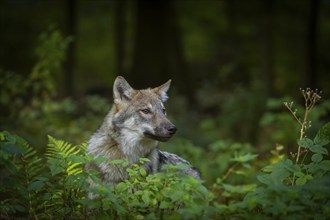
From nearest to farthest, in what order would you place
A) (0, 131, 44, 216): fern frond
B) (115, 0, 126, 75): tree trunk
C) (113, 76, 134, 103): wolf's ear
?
(0, 131, 44, 216): fern frond
(113, 76, 134, 103): wolf's ear
(115, 0, 126, 75): tree trunk

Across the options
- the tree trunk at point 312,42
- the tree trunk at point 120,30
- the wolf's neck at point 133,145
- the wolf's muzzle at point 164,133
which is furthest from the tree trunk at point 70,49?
the wolf's muzzle at point 164,133

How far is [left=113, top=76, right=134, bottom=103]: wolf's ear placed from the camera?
7.16 meters

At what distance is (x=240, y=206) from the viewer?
4.38m

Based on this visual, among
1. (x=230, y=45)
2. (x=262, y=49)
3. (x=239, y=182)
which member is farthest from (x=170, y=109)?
(x=230, y=45)

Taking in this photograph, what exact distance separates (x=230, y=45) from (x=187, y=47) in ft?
12.5

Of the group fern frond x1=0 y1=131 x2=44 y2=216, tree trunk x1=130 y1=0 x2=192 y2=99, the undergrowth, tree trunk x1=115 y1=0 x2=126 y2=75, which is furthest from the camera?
tree trunk x1=115 y1=0 x2=126 y2=75

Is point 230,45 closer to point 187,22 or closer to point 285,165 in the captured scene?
point 187,22

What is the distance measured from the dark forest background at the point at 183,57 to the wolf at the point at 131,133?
3865mm

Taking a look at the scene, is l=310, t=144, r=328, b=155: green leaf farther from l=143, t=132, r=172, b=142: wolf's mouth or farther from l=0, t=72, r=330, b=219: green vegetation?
l=143, t=132, r=172, b=142: wolf's mouth

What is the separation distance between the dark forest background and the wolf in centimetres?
386

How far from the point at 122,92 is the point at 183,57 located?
1585 centimetres

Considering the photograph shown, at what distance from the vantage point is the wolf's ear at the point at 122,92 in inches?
282

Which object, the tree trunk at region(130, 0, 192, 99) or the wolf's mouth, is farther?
the tree trunk at region(130, 0, 192, 99)

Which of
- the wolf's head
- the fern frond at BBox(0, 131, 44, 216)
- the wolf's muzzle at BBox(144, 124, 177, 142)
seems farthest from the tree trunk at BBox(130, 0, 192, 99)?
the fern frond at BBox(0, 131, 44, 216)
